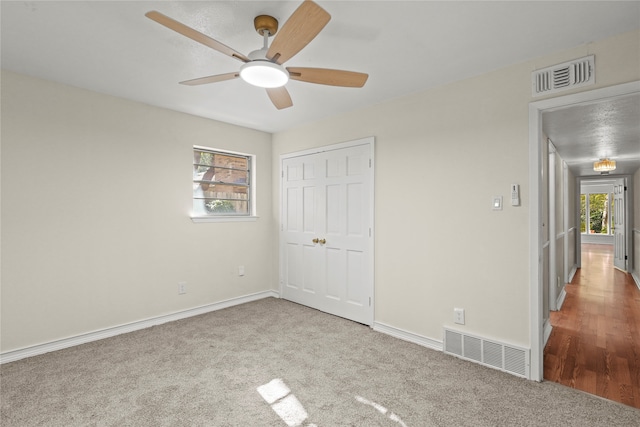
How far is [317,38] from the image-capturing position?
2.11 m

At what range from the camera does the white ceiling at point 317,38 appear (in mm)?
1809

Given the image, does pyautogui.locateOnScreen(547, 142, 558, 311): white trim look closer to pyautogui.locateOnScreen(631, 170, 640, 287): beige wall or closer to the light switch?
the light switch

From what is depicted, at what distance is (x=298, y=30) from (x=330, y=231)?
2.62m

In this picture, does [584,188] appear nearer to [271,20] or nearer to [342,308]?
[342,308]

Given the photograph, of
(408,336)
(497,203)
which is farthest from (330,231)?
(497,203)

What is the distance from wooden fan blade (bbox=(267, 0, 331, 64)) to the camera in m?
1.41

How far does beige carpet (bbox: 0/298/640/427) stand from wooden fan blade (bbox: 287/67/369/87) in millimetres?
2130

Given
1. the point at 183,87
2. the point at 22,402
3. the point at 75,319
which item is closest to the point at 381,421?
the point at 22,402

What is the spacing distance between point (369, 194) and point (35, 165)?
3128 mm

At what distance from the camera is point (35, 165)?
2.75 m

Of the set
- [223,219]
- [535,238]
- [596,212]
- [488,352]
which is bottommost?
[488,352]

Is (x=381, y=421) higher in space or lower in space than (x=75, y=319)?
lower

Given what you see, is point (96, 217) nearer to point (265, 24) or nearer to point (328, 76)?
point (265, 24)

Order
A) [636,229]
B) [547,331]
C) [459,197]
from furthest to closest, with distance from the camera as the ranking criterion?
[636,229] < [547,331] < [459,197]
